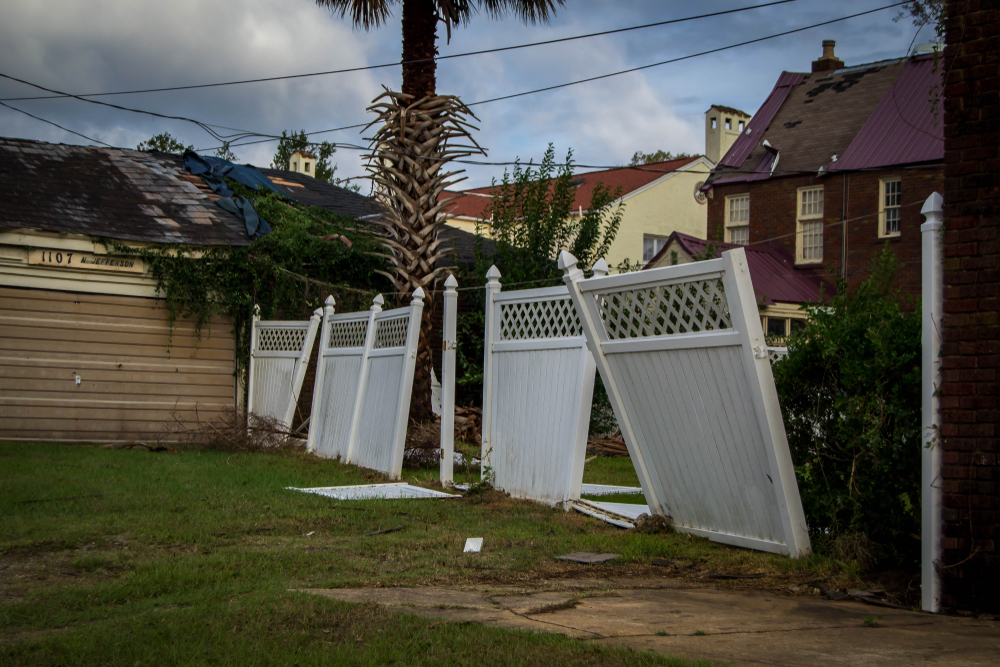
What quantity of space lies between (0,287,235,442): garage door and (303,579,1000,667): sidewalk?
10683mm

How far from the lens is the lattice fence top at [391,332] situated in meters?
10.5

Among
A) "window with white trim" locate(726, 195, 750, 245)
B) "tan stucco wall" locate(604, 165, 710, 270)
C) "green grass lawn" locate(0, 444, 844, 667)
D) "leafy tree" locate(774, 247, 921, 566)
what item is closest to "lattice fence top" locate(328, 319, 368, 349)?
"green grass lawn" locate(0, 444, 844, 667)

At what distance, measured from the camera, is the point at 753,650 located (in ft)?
12.2

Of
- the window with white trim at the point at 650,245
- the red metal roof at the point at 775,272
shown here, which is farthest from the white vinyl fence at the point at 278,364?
the window with white trim at the point at 650,245

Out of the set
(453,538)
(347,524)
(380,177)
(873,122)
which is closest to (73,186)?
(380,177)

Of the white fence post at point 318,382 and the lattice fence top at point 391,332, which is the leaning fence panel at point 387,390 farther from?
the white fence post at point 318,382

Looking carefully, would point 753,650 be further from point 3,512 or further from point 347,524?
point 3,512

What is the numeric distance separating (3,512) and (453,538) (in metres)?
3.78

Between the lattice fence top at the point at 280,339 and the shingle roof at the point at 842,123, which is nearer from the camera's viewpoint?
the lattice fence top at the point at 280,339

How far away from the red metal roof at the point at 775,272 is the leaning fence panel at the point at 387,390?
1006 cm

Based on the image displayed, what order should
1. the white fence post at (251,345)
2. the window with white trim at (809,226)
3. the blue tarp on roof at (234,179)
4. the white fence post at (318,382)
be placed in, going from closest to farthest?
the white fence post at (318,382) < the white fence post at (251,345) < the blue tarp on roof at (234,179) < the window with white trim at (809,226)

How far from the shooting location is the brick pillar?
15.0 ft

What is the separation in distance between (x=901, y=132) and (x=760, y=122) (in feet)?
14.4

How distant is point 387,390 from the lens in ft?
34.7
